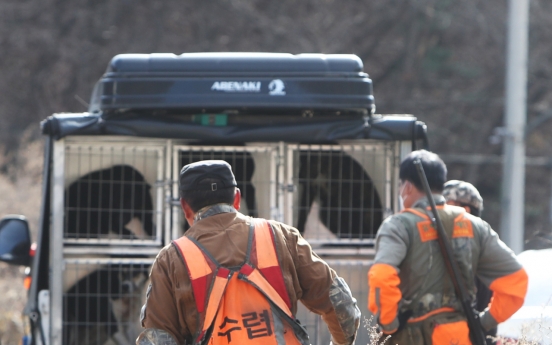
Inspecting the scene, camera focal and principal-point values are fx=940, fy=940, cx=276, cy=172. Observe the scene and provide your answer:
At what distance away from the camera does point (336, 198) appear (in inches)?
245

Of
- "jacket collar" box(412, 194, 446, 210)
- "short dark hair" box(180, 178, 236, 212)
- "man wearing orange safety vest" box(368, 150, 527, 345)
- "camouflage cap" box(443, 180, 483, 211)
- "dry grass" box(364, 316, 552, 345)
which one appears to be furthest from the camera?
"camouflage cap" box(443, 180, 483, 211)

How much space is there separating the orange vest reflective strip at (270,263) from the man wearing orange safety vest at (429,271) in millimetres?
1144

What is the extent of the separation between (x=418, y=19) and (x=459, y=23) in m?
0.96

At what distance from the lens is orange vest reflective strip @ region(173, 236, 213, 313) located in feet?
11.4

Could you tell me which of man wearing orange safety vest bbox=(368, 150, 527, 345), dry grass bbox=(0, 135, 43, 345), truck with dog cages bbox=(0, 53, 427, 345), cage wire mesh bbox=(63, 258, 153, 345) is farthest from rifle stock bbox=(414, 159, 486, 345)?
dry grass bbox=(0, 135, 43, 345)

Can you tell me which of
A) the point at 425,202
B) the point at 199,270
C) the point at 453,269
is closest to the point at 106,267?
the point at 425,202

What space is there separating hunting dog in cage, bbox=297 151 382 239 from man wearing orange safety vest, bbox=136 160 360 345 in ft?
7.93

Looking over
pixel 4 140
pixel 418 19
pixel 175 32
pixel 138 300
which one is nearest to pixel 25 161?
pixel 4 140

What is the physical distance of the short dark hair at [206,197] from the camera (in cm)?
365

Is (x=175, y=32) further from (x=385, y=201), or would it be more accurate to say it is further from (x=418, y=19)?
(x=385, y=201)

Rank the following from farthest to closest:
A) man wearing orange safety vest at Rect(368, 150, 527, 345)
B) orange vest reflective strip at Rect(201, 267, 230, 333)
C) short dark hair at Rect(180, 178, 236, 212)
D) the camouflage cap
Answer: the camouflage cap < man wearing orange safety vest at Rect(368, 150, 527, 345) < short dark hair at Rect(180, 178, 236, 212) < orange vest reflective strip at Rect(201, 267, 230, 333)

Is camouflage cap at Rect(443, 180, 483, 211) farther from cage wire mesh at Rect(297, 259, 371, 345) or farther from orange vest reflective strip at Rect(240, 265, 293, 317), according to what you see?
orange vest reflective strip at Rect(240, 265, 293, 317)

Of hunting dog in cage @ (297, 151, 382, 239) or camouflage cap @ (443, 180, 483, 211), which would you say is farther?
hunting dog in cage @ (297, 151, 382, 239)

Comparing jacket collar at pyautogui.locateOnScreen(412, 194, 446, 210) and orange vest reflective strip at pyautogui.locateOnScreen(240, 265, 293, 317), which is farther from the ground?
jacket collar at pyautogui.locateOnScreen(412, 194, 446, 210)
